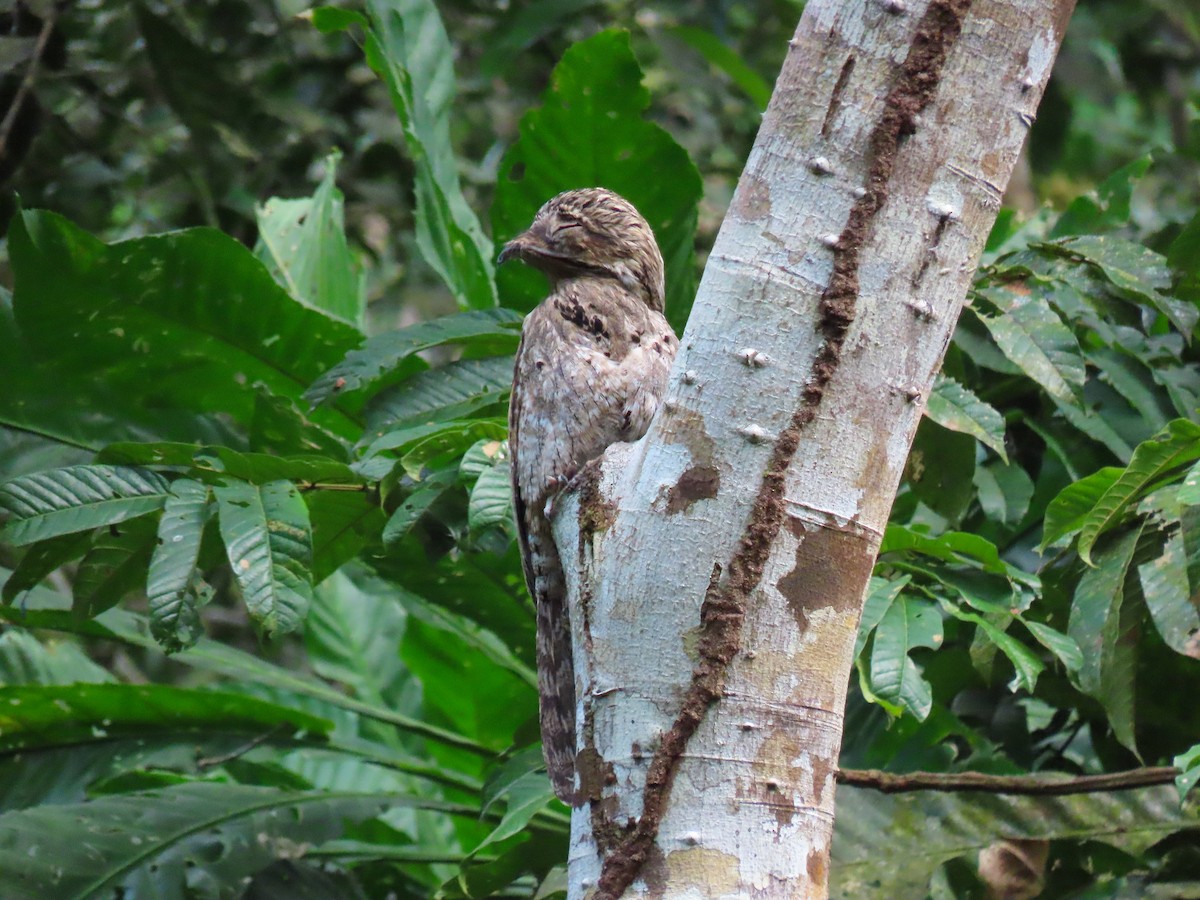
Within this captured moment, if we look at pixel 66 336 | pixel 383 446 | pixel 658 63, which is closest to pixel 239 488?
pixel 383 446

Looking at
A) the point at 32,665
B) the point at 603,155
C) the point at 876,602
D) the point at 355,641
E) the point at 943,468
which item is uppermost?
the point at 603,155

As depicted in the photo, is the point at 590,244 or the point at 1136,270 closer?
the point at 590,244

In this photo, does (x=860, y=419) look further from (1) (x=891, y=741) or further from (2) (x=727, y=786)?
(1) (x=891, y=741)

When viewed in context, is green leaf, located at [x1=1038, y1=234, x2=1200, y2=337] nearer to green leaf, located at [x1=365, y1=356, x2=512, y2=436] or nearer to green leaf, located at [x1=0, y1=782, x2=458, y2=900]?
green leaf, located at [x1=365, y1=356, x2=512, y2=436]

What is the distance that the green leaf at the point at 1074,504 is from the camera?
202 centimetres

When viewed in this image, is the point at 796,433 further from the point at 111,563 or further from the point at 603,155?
the point at 603,155

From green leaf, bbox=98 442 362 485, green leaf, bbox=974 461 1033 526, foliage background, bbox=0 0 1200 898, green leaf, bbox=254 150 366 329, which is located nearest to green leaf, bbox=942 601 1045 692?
foliage background, bbox=0 0 1200 898

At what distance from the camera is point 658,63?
5.84 meters

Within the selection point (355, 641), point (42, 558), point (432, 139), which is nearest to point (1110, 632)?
point (42, 558)

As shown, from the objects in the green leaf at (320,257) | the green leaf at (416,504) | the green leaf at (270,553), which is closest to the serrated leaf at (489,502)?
the green leaf at (416,504)

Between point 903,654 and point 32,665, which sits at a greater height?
point 903,654

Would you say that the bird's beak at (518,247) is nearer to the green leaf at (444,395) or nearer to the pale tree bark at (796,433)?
the green leaf at (444,395)

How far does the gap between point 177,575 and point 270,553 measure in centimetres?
15

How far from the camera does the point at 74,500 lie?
2.01 metres
